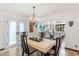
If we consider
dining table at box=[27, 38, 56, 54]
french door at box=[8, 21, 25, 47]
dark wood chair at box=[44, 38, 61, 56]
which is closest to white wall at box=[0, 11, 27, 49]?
french door at box=[8, 21, 25, 47]

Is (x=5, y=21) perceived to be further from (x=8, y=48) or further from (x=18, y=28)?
(x=8, y=48)

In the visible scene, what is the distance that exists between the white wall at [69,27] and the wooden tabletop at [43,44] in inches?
13.8

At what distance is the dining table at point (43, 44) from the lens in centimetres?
186

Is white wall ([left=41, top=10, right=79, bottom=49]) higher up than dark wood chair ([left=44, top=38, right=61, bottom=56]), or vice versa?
white wall ([left=41, top=10, right=79, bottom=49])

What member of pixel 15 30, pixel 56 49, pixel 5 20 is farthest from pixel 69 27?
pixel 5 20

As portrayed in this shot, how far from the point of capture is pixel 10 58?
1.66 metres

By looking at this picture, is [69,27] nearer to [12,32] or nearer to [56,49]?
[56,49]

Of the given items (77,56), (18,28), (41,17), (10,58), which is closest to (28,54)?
(10,58)

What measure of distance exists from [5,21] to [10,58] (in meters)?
0.81

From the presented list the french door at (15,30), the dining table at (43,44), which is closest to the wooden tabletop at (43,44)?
the dining table at (43,44)

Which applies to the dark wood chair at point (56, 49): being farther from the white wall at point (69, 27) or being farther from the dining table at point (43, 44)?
the white wall at point (69, 27)

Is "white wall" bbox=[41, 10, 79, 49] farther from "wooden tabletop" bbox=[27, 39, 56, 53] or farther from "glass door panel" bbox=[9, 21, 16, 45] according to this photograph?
"glass door panel" bbox=[9, 21, 16, 45]

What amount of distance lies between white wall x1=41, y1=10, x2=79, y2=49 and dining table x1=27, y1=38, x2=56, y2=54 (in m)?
0.35

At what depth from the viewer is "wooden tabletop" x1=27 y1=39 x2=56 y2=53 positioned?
1867 mm
